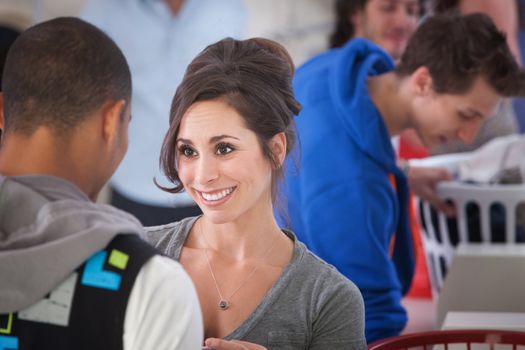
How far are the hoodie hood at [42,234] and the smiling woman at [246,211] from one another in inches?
10.8

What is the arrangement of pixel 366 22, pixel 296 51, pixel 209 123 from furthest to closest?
1. pixel 296 51
2. pixel 366 22
3. pixel 209 123

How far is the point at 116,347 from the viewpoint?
0.87m

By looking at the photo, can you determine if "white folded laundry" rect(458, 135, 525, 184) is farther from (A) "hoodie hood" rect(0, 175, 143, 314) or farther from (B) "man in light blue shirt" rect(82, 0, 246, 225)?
(A) "hoodie hood" rect(0, 175, 143, 314)

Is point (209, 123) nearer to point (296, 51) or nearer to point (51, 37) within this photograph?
point (51, 37)

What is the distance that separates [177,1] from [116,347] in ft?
5.94

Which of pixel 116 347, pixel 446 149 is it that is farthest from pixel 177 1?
pixel 116 347

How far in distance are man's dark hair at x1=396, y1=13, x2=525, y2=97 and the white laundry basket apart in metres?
0.33

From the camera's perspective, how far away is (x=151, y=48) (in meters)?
2.46

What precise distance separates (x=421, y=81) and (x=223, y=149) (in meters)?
0.71

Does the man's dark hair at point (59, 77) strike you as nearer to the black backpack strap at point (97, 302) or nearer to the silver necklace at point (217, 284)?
the black backpack strap at point (97, 302)

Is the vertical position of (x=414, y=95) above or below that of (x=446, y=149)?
above

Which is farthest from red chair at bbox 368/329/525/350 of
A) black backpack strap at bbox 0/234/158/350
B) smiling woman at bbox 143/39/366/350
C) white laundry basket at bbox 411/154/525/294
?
white laundry basket at bbox 411/154/525/294

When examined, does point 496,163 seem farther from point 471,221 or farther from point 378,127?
point 378,127

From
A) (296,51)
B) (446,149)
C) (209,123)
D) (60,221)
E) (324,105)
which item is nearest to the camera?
(60,221)
